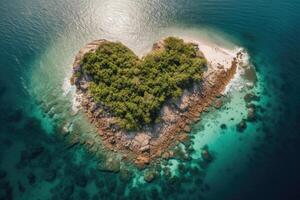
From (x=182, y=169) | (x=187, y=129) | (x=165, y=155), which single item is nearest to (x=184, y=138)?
(x=187, y=129)

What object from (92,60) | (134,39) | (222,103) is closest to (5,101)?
(92,60)

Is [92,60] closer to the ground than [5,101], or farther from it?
farther from it

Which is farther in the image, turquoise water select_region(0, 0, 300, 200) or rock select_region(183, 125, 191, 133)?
rock select_region(183, 125, 191, 133)

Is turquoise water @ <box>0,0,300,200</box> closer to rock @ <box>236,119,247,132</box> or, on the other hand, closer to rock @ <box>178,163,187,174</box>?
rock @ <box>178,163,187,174</box>

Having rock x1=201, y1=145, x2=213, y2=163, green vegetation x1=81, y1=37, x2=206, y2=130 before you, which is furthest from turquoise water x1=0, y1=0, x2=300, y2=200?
green vegetation x1=81, y1=37, x2=206, y2=130

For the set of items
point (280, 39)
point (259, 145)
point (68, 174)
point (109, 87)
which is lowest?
point (68, 174)

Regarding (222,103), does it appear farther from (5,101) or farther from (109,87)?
(5,101)

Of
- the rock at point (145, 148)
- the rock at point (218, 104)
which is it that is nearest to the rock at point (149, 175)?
the rock at point (145, 148)
